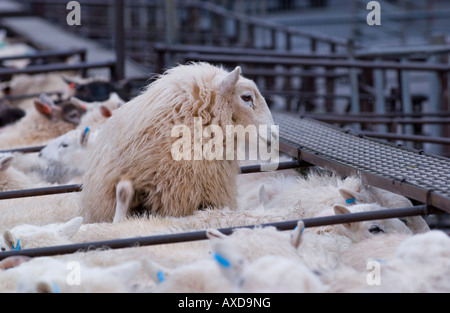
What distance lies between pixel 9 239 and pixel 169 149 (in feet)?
3.32

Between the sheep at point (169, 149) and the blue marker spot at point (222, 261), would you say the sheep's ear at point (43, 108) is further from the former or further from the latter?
the blue marker spot at point (222, 261)

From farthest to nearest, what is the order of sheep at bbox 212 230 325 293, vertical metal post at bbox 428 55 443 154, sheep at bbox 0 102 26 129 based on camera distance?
sheep at bbox 0 102 26 129 → vertical metal post at bbox 428 55 443 154 → sheep at bbox 212 230 325 293

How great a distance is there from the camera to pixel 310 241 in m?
3.52

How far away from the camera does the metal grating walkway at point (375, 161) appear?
11.4 ft

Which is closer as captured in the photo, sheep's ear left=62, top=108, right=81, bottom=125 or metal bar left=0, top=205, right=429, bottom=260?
metal bar left=0, top=205, right=429, bottom=260

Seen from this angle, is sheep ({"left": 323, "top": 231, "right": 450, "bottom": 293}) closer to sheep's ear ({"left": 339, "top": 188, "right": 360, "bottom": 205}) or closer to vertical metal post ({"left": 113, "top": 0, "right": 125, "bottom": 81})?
sheep's ear ({"left": 339, "top": 188, "right": 360, "bottom": 205})

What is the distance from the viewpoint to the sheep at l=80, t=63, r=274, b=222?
157 inches

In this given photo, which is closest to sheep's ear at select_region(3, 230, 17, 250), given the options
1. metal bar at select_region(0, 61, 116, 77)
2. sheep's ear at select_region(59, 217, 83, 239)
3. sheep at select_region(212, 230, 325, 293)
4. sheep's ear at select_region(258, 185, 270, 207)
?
Result: sheep's ear at select_region(59, 217, 83, 239)

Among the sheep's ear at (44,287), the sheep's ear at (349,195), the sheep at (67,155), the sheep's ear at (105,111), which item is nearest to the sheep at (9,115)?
the sheep's ear at (105,111)

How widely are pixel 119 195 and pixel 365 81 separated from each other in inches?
259

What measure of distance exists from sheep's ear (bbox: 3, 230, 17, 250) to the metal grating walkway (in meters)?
1.86
